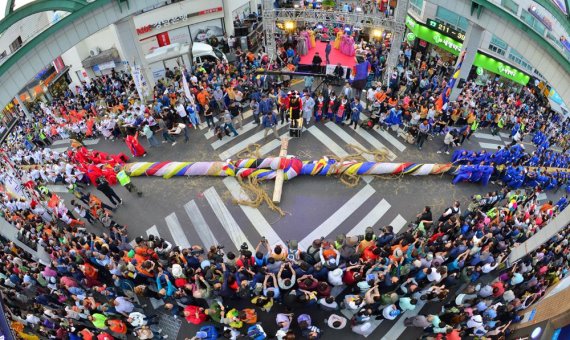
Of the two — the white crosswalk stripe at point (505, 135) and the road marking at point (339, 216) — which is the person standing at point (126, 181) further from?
the white crosswalk stripe at point (505, 135)

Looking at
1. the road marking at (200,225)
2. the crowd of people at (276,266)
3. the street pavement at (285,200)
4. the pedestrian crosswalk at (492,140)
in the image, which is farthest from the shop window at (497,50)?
the road marking at (200,225)

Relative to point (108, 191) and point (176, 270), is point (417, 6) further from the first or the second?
point (176, 270)

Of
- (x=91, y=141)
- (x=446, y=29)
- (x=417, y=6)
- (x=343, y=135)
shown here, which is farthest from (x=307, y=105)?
(x=417, y=6)

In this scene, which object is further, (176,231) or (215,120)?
(215,120)

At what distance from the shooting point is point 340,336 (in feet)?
34.9

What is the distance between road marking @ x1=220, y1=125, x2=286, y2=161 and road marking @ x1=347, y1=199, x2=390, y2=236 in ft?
21.5

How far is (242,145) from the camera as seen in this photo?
17109 mm

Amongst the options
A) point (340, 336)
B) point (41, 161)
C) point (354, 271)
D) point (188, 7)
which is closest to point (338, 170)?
point (354, 271)

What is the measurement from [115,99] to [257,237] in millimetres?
13623

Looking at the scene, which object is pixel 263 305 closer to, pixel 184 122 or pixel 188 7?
pixel 184 122

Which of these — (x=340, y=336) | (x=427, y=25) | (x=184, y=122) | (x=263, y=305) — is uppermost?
(x=427, y=25)

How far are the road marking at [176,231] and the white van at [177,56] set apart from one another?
520 inches

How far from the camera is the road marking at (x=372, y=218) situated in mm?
13625

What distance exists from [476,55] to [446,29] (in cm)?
293
